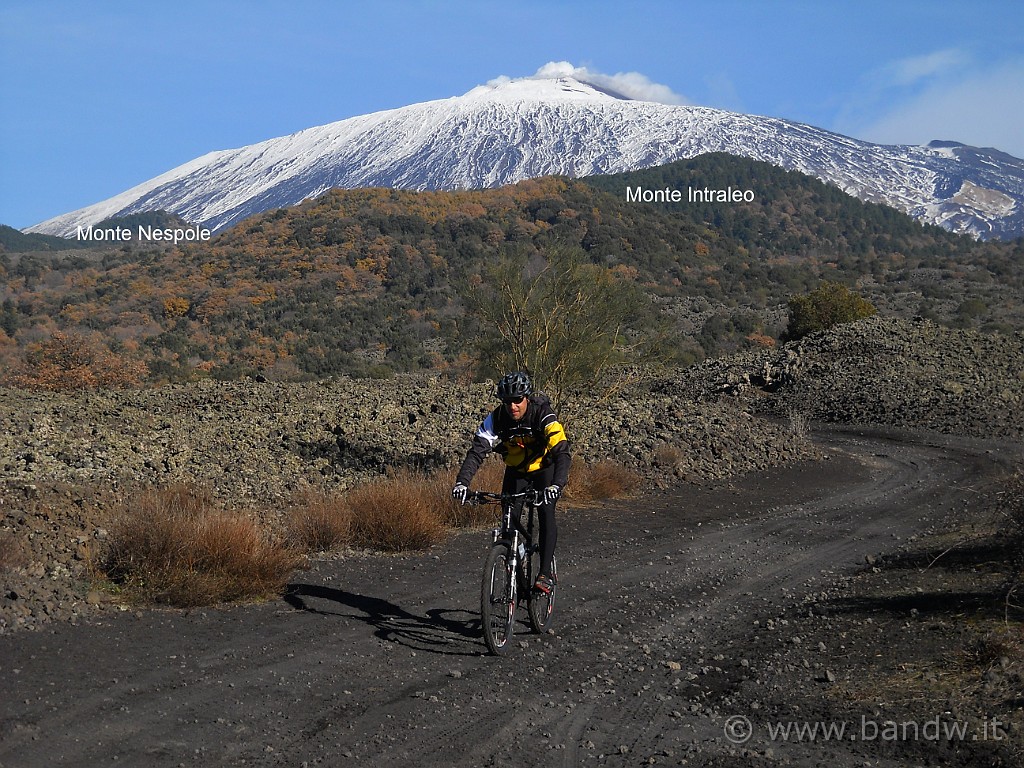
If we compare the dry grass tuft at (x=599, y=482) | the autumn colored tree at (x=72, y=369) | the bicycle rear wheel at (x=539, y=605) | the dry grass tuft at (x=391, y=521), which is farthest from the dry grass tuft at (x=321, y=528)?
the autumn colored tree at (x=72, y=369)

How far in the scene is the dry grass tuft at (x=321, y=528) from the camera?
33.4 feet

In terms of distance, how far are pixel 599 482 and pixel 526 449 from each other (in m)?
8.98

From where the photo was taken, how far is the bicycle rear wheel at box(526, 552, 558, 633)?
7.01 metres

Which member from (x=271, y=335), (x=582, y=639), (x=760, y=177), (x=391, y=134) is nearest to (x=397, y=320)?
(x=271, y=335)

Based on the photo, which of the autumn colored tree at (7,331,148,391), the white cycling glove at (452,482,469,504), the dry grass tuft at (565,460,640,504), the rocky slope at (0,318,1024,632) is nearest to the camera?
the white cycling glove at (452,482,469,504)

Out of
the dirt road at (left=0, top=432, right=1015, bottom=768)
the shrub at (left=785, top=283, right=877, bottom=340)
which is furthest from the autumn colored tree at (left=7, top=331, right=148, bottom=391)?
the shrub at (left=785, top=283, right=877, bottom=340)

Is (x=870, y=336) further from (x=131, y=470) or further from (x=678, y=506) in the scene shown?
(x=131, y=470)

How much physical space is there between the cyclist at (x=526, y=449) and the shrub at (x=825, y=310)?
3592cm

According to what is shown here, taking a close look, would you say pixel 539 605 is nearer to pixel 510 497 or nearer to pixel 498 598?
pixel 498 598

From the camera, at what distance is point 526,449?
6.82 m

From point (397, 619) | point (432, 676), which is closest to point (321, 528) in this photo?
point (397, 619)

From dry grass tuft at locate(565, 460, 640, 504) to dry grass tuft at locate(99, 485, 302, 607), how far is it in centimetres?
739

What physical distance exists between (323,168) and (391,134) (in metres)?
26.0

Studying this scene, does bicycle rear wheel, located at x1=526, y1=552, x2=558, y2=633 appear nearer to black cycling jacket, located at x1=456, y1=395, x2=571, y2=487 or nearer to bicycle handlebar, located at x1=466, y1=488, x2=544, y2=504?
bicycle handlebar, located at x1=466, y1=488, x2=544, y2=504
